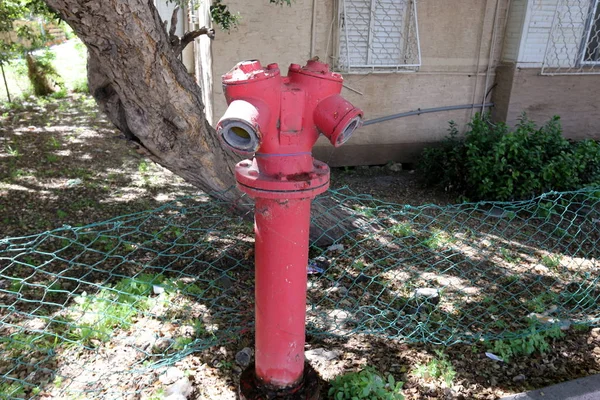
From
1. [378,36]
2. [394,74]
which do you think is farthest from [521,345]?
[378,36]

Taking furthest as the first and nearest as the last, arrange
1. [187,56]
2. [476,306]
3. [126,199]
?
[187,56], [126,199], [476,306]

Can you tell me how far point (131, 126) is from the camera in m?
2.77

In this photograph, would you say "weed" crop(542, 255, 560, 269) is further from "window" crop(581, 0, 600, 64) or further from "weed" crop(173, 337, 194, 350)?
"window" crop(581, 0, 600, 64)

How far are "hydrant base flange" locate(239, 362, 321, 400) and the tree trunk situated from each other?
1500 millimetres

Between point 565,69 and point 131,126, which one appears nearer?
point 131,126

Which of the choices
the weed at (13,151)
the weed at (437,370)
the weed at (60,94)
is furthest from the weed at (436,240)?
the weed at (60,94)

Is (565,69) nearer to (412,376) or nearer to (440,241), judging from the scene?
(440,241)

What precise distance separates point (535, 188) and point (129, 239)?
13.4 feet

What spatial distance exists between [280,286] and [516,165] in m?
4.02

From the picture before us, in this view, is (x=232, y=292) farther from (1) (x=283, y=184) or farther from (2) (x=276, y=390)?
(1) (x=283, y=184)

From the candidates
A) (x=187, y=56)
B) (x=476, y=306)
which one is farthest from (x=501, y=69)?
(x=187, y=56)

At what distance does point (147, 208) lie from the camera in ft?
15.0

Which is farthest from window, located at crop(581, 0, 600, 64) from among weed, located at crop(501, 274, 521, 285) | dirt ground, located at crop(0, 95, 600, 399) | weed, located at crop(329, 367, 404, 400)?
weed, located at crop(329, 367, 404, 400)

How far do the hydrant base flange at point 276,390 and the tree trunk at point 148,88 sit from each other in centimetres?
150
